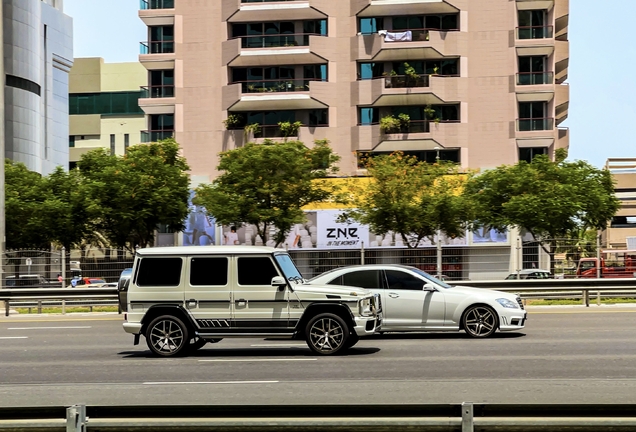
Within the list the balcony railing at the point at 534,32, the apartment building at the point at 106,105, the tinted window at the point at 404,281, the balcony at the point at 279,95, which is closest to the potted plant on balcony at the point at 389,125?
the balcony at the point at 279,95

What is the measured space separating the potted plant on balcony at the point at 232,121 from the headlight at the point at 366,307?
138ft

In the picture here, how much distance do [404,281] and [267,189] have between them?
26.0m

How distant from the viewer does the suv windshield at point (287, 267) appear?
1655 cm

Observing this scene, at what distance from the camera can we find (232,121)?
57688 mm

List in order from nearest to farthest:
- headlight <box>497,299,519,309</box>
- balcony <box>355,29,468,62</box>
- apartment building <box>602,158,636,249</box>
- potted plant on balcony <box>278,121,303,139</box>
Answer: headlight <box>497,299,519,309</box> → balcony <box>355,29,468,62</box> → potted plant on balcony <box>278,121,303,139</box> → apartment building <box>602,158,636,249</box>

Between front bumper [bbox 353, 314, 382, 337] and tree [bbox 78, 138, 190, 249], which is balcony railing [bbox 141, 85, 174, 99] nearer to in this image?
tree [bbox 78, 138, 190, 249]

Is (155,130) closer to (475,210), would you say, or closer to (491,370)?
(475,210)

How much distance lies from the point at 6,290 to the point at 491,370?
2135 cm

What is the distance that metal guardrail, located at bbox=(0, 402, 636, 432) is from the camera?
584 cm

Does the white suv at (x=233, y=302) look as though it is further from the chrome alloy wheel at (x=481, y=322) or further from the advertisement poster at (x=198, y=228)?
the advertisement poster at (x=198, y=228)

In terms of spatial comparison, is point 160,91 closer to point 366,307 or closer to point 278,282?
point 278,282

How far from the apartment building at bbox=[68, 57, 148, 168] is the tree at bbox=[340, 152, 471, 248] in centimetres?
5633

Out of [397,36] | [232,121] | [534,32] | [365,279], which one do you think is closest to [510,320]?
[365,279]

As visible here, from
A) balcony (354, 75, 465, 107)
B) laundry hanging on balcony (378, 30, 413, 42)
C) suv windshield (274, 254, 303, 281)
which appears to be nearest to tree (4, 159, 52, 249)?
balcony (354, 75, 465, 107)
